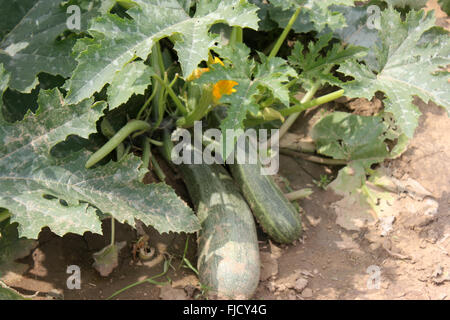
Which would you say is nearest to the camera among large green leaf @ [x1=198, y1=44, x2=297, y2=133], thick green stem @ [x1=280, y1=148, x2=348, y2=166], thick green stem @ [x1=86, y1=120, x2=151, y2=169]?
large green leaf @ [x1=198, y1=44, x2=297, y2=133]

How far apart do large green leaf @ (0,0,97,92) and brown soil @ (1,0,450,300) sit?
2.42 ft

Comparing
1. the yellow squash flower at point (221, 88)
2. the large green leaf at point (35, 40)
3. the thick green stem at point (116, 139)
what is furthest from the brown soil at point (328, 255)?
the large green leaf at point (35, 40)

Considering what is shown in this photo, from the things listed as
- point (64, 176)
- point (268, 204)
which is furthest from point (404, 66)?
point (64, 176)

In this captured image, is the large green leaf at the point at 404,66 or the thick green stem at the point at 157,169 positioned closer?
the large green leaf at the point at 404,66

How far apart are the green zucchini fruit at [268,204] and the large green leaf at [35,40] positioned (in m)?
1.00

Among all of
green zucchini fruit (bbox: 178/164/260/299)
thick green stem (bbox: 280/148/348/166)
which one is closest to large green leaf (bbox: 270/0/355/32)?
thick green stem (bbox: 280/148/348/166)

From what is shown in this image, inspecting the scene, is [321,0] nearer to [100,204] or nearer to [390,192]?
[390,192]

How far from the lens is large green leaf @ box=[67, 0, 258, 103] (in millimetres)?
1971

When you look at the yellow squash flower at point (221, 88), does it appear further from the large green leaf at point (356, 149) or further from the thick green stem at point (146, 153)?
the large green leaf at point (356, 149)

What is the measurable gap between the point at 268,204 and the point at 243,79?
0.70 m

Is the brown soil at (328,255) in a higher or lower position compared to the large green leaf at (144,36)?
lower

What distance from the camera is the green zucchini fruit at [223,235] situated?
2326 mm

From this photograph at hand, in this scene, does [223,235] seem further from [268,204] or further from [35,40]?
[35,40]

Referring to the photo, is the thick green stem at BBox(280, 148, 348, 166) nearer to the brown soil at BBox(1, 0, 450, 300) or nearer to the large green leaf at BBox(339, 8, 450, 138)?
the brown soil at BBox(1, 0, 450, 300)
